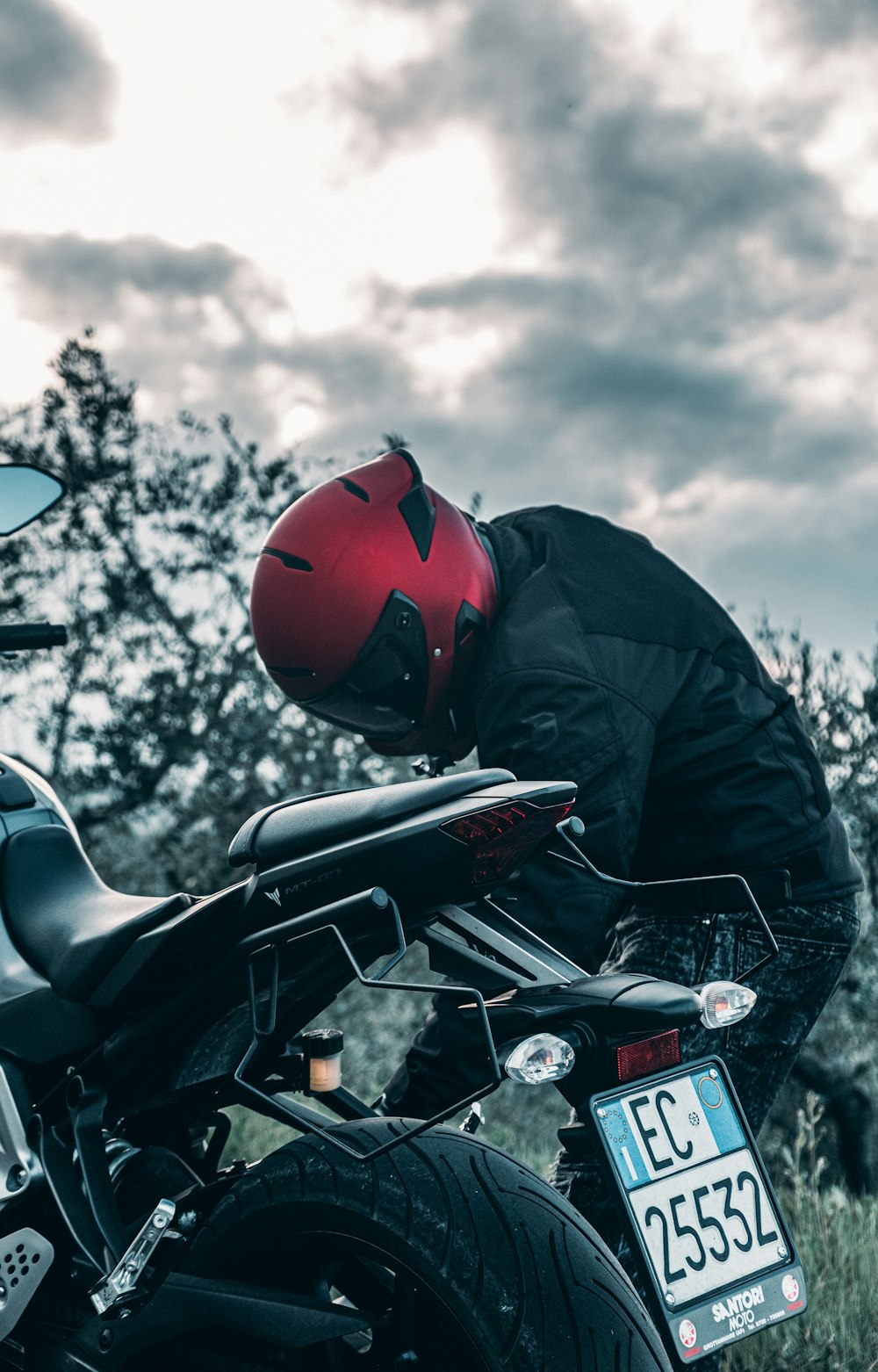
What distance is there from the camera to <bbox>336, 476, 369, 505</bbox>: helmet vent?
9.65 feet

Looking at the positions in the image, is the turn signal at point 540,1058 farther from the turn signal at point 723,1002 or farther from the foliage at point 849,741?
the foliage at point 849,741

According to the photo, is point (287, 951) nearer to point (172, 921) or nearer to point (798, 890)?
point (172, 921)

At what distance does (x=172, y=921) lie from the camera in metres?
1.83

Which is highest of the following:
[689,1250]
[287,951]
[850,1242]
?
[287,951]

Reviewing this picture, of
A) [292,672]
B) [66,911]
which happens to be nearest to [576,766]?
[292,672]

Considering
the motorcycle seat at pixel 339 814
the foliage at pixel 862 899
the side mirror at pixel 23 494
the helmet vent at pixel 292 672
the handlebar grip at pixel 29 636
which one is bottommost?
the foliage at pixel 862 899

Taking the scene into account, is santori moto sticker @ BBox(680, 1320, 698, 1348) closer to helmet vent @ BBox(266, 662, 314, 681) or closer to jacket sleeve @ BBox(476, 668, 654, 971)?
jacket sleeve @ BBox(476, 668, 654, 971)

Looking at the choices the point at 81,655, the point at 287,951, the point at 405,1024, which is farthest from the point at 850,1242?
the point at 81,655

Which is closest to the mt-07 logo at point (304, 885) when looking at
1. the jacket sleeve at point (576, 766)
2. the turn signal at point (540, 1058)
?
the turn signal at point (540, 1058)

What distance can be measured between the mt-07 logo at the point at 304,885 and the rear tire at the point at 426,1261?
34cm

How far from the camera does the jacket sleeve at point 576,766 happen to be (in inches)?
86.2

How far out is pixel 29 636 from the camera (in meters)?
2.33

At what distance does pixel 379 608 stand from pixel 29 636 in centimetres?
77

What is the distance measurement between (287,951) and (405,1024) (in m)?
5.80
